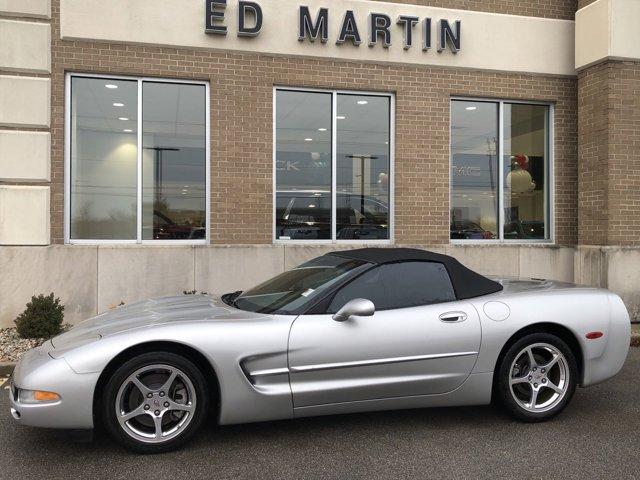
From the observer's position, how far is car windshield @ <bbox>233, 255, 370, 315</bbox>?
4250 millimetres

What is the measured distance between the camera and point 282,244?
874 cm

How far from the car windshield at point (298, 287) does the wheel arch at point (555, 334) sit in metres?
1.25

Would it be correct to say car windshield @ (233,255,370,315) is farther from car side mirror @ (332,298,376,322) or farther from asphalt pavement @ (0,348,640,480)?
asphalt pavement @ (0,348,640,480)

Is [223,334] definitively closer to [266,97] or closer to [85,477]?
[85,477]

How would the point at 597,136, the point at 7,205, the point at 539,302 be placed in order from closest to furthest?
the point at 539,302
the point at 7,205
the point at 597,136

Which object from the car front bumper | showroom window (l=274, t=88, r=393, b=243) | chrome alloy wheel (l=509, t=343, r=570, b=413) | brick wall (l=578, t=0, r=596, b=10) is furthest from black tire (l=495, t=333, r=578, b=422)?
brick wall (l=578, t=0, r=596, b=10)

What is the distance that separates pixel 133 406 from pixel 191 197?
5230mm

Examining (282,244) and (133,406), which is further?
(282,244)

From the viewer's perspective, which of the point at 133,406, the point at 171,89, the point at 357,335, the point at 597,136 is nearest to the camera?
the point at 133,406

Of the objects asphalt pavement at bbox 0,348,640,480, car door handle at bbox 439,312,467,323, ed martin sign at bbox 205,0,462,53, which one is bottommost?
asphalt pavement at bbox 0,348,640,480

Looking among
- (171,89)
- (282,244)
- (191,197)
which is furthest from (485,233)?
(171,89)

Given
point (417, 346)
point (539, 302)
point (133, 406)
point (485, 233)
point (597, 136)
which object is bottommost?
point (133, 406)

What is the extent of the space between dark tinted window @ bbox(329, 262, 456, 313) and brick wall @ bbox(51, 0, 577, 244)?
446 centimetres

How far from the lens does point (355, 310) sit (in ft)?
12.9
